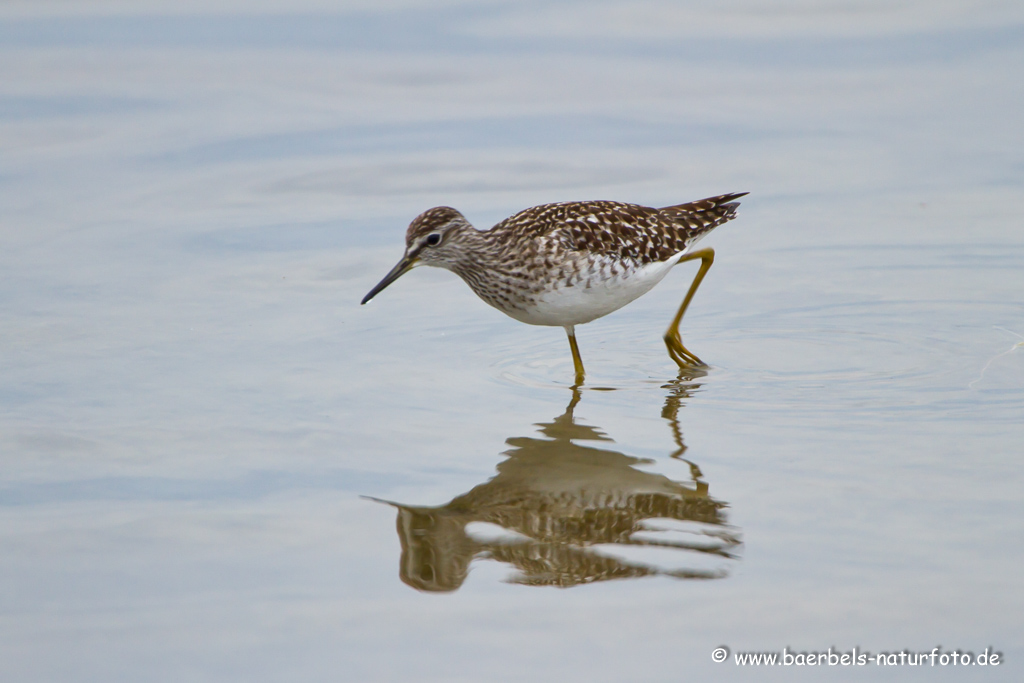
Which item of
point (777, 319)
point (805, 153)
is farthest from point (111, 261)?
point (805, 153)

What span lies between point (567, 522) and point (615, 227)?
9.93 feet

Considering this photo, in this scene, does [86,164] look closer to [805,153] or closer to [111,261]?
[111,261]

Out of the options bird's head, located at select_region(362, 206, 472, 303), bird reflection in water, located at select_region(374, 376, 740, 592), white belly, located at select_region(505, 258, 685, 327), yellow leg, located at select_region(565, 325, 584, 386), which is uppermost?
bird's head, located at select_region(362, 206, 472, 303)

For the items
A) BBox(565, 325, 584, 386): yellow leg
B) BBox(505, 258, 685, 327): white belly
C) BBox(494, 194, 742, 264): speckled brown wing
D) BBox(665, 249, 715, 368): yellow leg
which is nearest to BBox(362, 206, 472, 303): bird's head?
BBox(494, 194, 742, 264): speckled brown wing

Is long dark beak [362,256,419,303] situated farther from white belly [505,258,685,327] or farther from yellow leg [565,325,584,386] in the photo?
yellow leg [565,325,584,386]

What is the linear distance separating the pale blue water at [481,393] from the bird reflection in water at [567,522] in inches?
0.9

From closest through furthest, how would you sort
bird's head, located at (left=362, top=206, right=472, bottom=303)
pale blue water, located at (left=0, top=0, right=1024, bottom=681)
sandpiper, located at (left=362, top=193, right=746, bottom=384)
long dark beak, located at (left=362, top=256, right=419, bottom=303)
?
pale blue water, located at (left=0, top=0, right=1024, bottom=681)
sandpiper, located at (left=362, top=193, right=746, bottom=384)
long dark beak, located at (left=362, top=256, right=419, bottom=303)
bird's head, located at (left=362, top=206, right=472, bottom=303)

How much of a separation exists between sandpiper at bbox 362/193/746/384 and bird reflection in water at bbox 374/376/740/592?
56.4 inches

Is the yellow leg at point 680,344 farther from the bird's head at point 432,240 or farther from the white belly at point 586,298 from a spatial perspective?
the bird's head at point 432,240

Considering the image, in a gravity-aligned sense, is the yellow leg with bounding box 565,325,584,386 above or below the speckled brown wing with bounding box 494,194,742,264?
below

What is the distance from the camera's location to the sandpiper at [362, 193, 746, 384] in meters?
8.03

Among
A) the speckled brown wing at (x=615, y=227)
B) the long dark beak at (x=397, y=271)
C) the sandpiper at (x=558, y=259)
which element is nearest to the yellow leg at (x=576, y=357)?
the sandpiper at (x=558, y=259)

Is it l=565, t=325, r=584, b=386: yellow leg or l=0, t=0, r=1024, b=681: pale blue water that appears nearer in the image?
l=0, t=0, r=1024, b=681: pale blue water

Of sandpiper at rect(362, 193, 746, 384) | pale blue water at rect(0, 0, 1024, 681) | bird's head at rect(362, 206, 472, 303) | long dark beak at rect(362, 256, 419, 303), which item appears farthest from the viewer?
bird's head at rect(362, 206, 472, 303)
